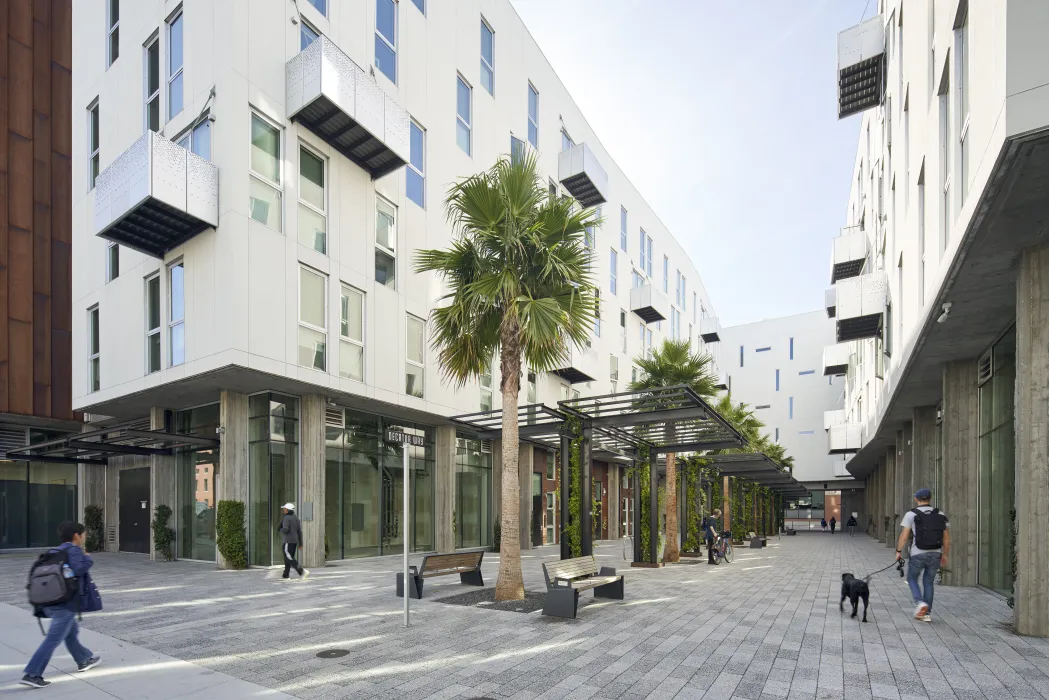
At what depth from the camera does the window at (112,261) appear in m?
20.6

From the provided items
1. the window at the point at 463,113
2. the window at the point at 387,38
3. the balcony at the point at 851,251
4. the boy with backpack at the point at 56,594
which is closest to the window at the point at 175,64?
the window at the point at 387,38

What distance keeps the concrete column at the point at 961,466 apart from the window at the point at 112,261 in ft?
72.9

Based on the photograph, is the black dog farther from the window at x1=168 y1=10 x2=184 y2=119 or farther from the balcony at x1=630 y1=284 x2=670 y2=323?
the balcony at x1=630 y1=284 x2=670 y2=323

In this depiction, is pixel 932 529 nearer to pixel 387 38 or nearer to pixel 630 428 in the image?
pixel 630 428

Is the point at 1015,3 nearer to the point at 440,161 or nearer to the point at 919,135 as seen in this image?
the point at 919,135

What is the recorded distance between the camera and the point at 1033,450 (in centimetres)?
888

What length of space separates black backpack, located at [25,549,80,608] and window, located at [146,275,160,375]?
40.2 feet

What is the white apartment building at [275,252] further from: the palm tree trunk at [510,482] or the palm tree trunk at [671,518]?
the palm tree trunk at [510,482]

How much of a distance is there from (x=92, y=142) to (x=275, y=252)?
10.3 meters

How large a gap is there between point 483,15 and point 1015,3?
21.7 m

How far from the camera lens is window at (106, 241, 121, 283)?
20581 mm

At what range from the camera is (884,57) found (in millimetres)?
22438

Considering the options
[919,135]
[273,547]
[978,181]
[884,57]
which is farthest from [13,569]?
[884,57]

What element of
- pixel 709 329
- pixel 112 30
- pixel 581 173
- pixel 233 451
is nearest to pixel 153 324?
pixel 233 451
